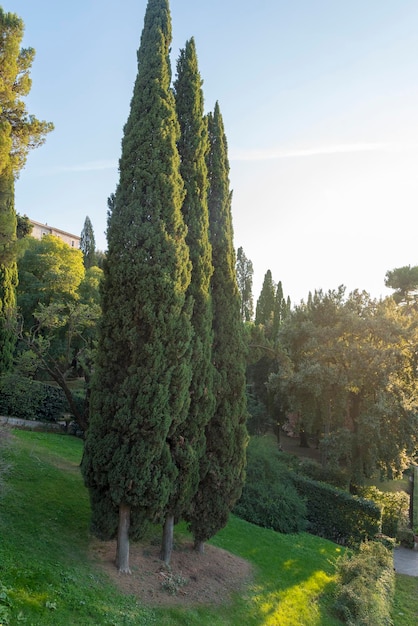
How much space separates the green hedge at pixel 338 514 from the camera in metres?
14.8

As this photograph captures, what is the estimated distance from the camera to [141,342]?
8.11 meters

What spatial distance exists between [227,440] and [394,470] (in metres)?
12.9

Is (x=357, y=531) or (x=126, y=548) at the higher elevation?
(x=126, y=548)

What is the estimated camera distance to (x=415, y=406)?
1883 cm

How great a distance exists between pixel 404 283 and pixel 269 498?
3053 cm

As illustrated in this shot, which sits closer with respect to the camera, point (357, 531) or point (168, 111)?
point (168, 111)

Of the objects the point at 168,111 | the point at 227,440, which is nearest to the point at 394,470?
the point at 227,440

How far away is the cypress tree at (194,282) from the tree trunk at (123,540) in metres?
1.05

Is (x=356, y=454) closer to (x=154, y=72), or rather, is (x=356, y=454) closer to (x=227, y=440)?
(x=227, y=440)

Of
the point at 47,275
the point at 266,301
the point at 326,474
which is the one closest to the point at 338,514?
the point at 326,474

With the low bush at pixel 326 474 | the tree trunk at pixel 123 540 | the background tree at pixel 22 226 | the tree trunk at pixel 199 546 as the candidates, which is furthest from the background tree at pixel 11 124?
the low bush at pixel 326 474

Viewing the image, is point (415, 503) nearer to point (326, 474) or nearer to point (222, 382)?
point (326, 474)

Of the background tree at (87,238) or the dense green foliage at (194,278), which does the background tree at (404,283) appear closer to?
the dense green foliage at (194,278)

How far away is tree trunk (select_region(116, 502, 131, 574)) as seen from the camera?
7918 millimetres
